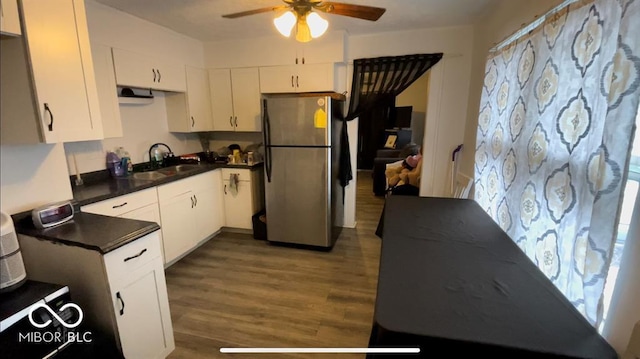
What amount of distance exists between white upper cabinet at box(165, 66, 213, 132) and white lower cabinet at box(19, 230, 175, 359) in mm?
2130

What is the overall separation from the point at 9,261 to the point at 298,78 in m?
2.80

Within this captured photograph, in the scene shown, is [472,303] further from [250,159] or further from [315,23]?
[250,159]

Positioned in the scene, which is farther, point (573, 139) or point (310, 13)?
point (310, 13)

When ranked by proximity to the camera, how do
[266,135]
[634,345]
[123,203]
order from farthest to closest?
[266,135], [123,203], [634,345]

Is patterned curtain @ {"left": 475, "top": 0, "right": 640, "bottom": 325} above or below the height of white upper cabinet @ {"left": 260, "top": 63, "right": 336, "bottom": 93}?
below

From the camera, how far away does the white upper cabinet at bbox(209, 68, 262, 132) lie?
344cm

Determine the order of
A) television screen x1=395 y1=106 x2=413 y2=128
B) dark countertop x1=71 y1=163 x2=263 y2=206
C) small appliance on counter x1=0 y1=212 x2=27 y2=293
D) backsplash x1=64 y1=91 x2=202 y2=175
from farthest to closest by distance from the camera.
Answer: television screen x1=395 y1=106 x2=413 y2=128, backsplash x1=64 y1=91 x2=202 y2=175, dark countertop x1=71 y1=163 x2=263 y2=206, small appliance on counter x1=0 y1=212 x2=27 y2=293

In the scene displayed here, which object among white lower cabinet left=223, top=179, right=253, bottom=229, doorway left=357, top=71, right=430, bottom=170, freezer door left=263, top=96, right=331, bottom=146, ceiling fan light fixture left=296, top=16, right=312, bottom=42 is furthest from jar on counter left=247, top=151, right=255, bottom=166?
doorway left=357, top=71, right=430, bottom=170

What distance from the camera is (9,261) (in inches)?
49.3

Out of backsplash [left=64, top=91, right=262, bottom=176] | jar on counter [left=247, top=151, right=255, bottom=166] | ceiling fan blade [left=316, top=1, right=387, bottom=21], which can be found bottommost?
jar on counter [left=247, top=151, right=255, bottom=166]

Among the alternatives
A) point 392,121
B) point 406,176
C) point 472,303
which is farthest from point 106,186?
point 392,121

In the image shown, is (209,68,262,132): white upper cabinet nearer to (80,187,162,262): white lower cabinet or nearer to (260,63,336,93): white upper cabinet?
(260,63,336,93): white upper cabinet

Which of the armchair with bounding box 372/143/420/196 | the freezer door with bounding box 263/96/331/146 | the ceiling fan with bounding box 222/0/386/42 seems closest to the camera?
the ceiling fan with bounding box 222/0/386/42

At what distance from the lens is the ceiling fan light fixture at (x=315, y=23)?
1681 millimetres
